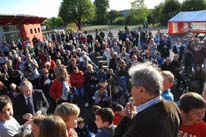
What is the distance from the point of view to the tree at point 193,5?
180ft

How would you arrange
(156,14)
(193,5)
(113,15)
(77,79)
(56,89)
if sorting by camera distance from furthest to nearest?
1. (113,15)
2. (156,14)
3. (193,5)
4. (77,79)
5. (56,89)

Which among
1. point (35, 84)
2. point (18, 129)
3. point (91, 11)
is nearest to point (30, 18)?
point (35, 84)

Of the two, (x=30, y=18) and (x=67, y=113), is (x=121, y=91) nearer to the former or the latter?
(x=67, y=113)

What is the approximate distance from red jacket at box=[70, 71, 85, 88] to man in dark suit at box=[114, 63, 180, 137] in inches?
317

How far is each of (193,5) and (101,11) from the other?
29.4 metres

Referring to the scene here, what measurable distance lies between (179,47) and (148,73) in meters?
15.2

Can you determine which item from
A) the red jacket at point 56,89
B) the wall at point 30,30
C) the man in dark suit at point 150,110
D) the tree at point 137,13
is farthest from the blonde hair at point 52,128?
the tree at point 137,13

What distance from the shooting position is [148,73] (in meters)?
2.80

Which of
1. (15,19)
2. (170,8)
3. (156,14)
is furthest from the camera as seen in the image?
(156,14)

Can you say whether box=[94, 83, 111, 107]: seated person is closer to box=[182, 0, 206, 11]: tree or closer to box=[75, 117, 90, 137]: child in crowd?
box=[75, 117, 90, 137]: child in crowd

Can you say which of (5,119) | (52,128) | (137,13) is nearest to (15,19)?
(5,119)

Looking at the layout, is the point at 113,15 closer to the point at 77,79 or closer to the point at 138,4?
the point at 138,4

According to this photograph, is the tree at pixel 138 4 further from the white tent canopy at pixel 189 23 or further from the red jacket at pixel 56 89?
the red jacket at pixel 56 89

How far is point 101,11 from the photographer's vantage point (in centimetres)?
8038
